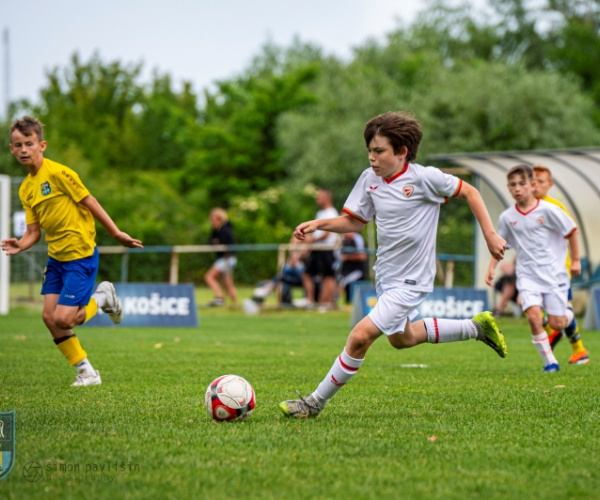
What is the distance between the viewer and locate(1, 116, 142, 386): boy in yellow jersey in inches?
274

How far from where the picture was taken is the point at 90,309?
23.8 feet

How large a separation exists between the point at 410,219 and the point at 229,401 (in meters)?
1.62

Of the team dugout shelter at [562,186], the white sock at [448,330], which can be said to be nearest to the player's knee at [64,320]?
the white sock at [448,330]

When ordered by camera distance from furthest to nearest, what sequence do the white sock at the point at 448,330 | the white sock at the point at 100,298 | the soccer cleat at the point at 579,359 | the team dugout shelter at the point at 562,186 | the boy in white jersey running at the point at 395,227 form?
the team dugout shelter at the point at 562,186 → the soccer cleat at the point at 579,359 → the white sock at the point at 100,298 → the white sock at the point at 448,330 → the boy in white jersey running at the point at 395,227

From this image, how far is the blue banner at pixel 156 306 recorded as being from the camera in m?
14.2

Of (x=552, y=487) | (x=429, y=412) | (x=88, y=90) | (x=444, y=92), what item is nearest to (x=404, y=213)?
(x=429, y=412)

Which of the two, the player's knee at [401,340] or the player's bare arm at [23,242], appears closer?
the player's knee at [401,340]

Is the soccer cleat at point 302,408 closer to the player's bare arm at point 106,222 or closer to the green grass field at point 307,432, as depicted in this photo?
the green grass field at point 307,432

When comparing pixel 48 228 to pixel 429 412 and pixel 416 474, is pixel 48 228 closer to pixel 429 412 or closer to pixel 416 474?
pixel 429 412

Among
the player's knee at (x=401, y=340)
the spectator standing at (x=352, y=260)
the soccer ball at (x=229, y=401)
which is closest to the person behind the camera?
the soccer ball at (x=229, y=401)

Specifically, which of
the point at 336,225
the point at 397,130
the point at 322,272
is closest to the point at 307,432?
the point at 336,225

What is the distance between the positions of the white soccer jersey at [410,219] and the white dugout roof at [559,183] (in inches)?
407

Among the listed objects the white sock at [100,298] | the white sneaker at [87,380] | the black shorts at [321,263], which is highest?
the black shorts at [321,263]

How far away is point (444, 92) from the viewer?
112 ft
